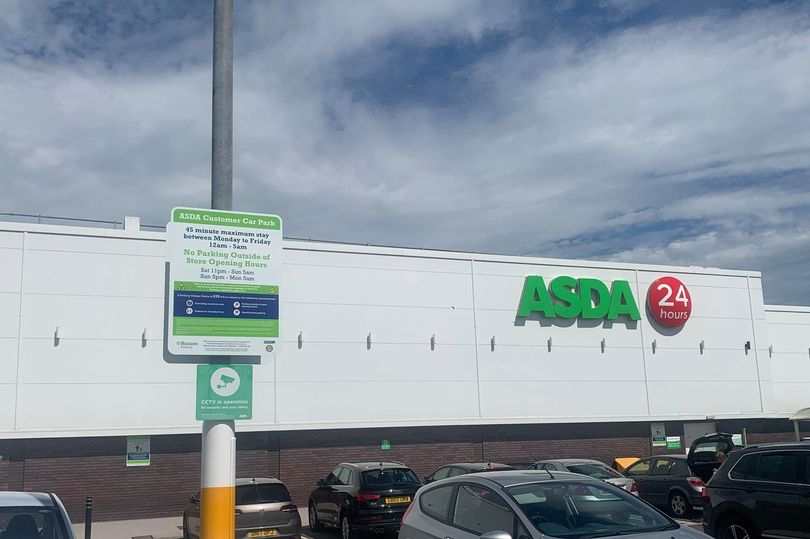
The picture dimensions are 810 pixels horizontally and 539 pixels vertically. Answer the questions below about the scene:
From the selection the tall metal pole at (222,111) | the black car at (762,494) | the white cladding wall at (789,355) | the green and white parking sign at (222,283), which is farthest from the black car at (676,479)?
the tall metal pole at (222,111)

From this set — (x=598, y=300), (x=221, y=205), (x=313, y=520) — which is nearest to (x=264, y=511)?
(x=313, y=520)

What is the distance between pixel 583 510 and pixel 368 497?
31.7 feet

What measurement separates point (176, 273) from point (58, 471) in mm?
14186

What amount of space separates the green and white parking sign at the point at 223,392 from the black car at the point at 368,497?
26.4ft

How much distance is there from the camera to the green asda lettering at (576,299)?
27031 mm

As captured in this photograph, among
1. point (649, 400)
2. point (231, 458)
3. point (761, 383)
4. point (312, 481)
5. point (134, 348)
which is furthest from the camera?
point (761, 383)

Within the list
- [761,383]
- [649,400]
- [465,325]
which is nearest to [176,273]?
[465,325]

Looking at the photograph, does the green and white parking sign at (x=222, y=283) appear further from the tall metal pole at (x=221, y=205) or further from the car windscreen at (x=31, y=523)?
the car windscreen at (x=31, y=523)

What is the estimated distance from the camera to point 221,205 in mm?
9070

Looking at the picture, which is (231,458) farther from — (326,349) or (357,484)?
(326,349)

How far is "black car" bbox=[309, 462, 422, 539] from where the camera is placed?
16.3m

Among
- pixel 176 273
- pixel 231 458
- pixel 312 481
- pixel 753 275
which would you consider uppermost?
pixel 753 275

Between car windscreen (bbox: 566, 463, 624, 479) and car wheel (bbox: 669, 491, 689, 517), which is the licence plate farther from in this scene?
car wheel (bbox: 669, 491, 689, 517)

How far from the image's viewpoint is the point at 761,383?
30719 mm
